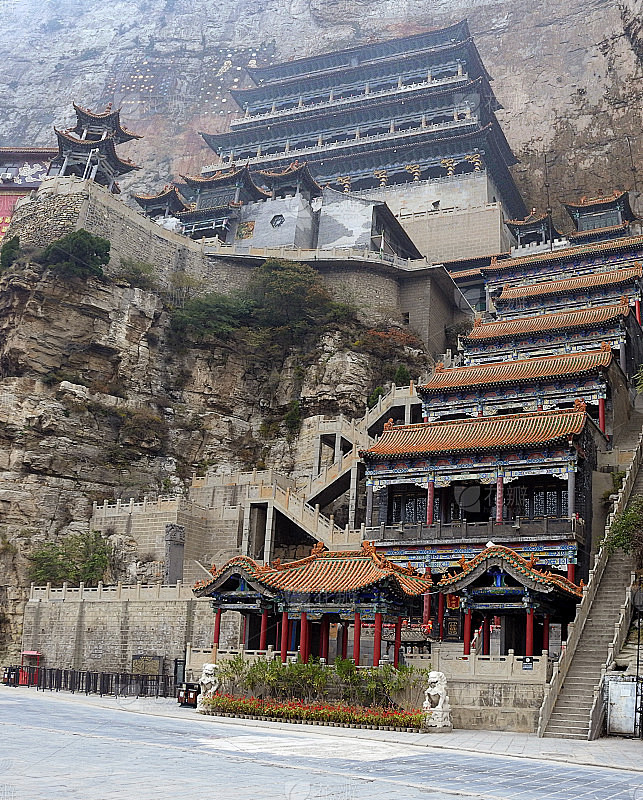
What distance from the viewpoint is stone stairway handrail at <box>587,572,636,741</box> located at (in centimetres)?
1958

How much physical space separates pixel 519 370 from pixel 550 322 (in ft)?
20.6

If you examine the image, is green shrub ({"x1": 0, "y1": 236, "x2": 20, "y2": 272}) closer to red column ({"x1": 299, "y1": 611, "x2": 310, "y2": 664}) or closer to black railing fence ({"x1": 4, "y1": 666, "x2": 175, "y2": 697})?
black railing fence ({"x1": 4, "y1": 666, "x2": 175, "y2": 697})

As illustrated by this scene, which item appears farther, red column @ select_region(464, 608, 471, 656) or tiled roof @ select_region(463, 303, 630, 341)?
tiled roof @ select_region(463, 303, 630, 341)

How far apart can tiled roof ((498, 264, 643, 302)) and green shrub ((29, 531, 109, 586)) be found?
83.3ft

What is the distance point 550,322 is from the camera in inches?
1727

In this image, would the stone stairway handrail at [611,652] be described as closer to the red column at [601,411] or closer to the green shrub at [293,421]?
the red column at [601,411]

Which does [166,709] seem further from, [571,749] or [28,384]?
[28,384]

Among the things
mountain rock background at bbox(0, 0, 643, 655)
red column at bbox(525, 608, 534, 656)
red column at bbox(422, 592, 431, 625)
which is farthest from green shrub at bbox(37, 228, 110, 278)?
red column at bbox(525, 608, 534, 656)

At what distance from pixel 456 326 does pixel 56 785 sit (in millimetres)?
46928

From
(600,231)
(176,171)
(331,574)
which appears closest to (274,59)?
(176,171)

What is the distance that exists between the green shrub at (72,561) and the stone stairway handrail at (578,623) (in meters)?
21.1

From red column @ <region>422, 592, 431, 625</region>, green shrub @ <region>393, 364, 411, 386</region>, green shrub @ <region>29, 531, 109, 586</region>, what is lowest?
red column @ <region>422, 592, 431, 625</region>

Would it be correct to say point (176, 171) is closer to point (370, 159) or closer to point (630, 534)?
point (370, 159)

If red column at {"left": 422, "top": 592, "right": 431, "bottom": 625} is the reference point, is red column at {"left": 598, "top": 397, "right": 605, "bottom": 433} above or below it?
above
